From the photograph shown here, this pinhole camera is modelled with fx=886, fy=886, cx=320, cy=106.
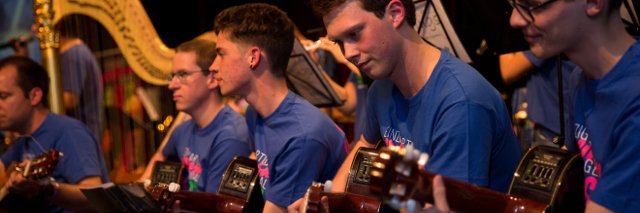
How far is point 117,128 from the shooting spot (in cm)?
695

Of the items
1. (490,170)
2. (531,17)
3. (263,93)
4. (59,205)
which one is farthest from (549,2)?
(59,205)

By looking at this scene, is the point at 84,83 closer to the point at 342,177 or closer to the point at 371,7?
the point at 342,177

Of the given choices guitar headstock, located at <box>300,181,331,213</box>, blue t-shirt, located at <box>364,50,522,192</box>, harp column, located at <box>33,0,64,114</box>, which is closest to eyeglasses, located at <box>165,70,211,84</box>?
harp column, located at <box>33,0,64,114</box>

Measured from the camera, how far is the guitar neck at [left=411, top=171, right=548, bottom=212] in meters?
2.19

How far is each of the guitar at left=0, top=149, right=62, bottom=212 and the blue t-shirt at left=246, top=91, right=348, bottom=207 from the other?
111 cm

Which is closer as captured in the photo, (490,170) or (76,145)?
(490,170)


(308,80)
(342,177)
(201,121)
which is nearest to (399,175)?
(342,177)

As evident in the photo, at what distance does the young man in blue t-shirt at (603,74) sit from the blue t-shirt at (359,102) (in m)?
2.51

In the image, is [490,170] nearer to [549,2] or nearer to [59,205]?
[549,2]

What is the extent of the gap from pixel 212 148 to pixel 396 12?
1.66 metres

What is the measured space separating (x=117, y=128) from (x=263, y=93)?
11.4 ft

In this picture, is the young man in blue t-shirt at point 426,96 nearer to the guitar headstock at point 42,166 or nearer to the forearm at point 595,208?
the forearm at point 595,208

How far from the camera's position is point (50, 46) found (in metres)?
5.36

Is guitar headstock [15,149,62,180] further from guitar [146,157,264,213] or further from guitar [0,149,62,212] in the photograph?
guitar [146,157,264,213]
